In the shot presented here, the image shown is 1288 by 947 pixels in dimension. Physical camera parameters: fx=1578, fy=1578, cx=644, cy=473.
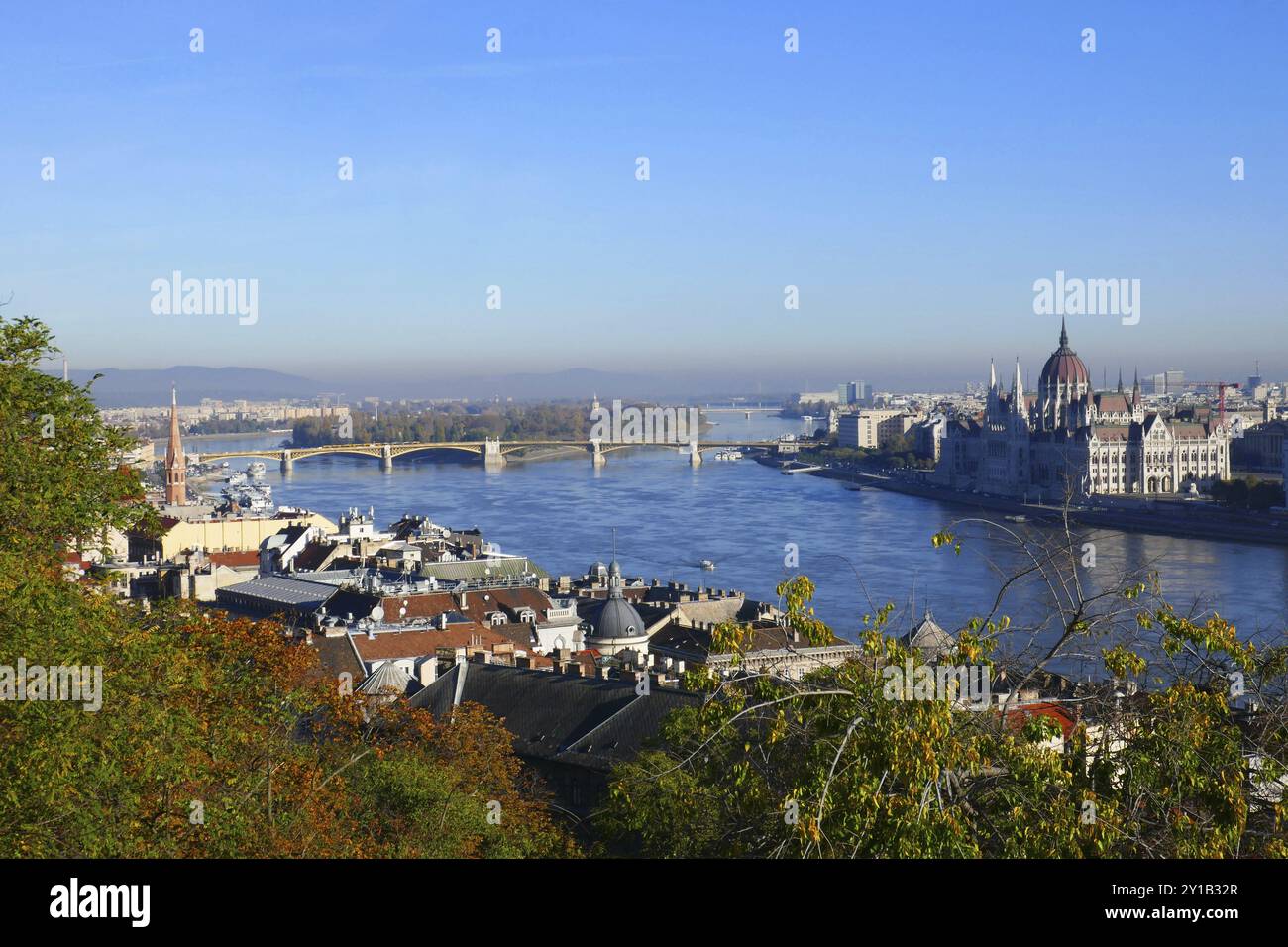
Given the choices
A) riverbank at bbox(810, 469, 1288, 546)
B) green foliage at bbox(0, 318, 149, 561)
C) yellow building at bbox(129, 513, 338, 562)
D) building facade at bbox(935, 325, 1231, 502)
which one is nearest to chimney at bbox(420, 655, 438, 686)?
green foliage at bbox(0, 318, 149, 561)

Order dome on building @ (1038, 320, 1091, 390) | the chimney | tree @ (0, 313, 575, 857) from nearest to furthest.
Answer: tree @ (0, 313, 575, 857) < the chimney < dome on building @ (1038, 320, 1091, 390)

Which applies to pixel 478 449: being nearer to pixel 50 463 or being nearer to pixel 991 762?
pixel 50 463

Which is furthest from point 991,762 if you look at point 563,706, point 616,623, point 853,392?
point 853,392

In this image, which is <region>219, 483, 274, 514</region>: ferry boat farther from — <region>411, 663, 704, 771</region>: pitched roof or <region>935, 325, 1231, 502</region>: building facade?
<region>935, 325, 1231, 502</region>: building facade

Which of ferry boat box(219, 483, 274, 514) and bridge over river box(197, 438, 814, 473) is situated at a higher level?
bridge over river box(197, 438, 814, 473)

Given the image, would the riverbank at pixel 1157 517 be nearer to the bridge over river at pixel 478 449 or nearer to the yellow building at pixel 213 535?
the yellow building at pixel 213 535

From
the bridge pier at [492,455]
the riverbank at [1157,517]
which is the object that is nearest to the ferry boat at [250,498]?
the riverbank at [1157,517]
